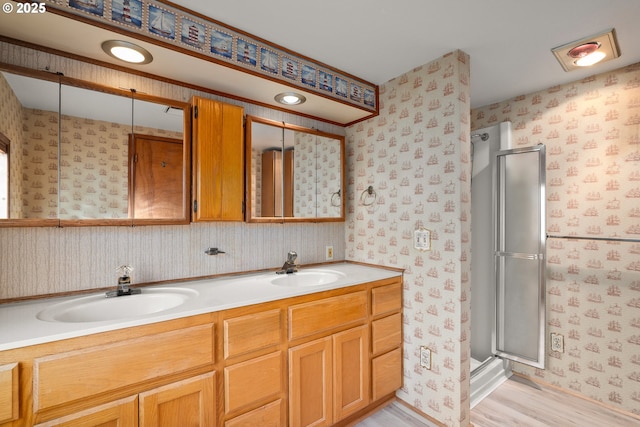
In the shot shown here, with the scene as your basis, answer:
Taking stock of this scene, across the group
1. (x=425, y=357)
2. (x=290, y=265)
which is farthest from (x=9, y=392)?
(x=425, y=357)

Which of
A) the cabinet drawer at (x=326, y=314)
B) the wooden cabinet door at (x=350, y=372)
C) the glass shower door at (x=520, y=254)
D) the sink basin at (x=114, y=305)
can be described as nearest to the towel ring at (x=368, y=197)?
the cabinet drawer at (x=326, y=314)

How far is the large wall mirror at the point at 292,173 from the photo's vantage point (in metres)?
1.99

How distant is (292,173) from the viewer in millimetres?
2199

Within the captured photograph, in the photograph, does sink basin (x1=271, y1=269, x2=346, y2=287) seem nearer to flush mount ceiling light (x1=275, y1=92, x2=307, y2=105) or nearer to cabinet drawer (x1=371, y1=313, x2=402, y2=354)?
cabinet drawer (x1=371, y1=313, x2=402, y2=354)

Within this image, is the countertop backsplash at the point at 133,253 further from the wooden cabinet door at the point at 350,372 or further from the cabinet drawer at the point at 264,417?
the cabinet drawer at the point at 264,417

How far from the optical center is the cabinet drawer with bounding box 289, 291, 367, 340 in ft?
5.08

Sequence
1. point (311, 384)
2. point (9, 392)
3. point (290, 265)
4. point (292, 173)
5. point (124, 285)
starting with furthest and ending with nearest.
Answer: point (292, 173) < point (290, 265) < point (311, 384) < point (124, 285) < point (9, 392)

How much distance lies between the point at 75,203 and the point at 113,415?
100cm

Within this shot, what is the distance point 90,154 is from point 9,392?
108 centimetres

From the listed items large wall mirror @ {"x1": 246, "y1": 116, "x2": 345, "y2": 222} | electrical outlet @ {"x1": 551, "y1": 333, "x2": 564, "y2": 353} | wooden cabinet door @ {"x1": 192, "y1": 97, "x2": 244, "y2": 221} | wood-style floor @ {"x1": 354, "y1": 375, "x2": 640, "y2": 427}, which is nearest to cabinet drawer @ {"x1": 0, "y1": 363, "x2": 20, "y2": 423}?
wooden cabinet door @ {"x1": 192, "y1": 97, "x2": 244, "y2": 221}

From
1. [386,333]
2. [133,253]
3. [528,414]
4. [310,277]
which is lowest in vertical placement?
[528,414]

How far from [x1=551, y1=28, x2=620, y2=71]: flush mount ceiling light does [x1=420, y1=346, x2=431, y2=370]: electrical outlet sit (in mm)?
2052

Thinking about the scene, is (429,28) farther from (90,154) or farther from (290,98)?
(90,154)

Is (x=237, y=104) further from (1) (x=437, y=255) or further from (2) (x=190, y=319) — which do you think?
(1) (x=437, y=255)
